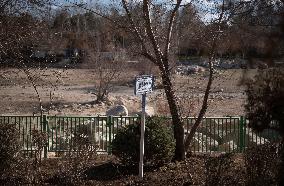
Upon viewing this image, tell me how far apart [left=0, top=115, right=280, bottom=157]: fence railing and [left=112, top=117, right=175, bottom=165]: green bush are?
1752mm

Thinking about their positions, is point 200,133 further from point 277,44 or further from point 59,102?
point 59,102

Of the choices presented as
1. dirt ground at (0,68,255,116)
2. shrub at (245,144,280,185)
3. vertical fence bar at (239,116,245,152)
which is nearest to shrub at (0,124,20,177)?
shrub at (245,144,280,185)

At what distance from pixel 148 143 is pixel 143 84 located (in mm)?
1731

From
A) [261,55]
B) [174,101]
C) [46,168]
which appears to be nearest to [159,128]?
[174,101]

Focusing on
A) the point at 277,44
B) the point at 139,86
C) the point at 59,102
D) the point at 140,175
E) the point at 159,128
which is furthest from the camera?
the point at 59,102

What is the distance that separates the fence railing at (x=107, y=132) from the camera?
43.1 ft

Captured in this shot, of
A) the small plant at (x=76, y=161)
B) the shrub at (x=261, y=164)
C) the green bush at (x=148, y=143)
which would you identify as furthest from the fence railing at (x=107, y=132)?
the shrub at (x=261, y=164)

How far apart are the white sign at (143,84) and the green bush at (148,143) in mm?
1551

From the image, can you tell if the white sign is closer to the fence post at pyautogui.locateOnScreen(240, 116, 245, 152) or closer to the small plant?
the small plant

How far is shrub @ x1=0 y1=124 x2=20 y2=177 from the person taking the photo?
9719mm

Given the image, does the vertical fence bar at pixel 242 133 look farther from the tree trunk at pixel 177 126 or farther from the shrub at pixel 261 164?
the shrub at pixel 261 164

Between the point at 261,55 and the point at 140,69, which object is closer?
the point at 261,55

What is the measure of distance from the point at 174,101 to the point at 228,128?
4.08m

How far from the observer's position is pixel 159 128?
35.3 feet
